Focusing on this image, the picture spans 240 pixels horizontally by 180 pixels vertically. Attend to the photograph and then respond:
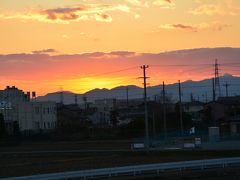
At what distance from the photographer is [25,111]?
109625 millimetres

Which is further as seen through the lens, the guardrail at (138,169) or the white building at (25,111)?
the white building at (25,111)

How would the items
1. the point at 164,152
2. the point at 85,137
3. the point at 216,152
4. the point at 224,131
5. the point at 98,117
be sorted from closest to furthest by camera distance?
the point at 216,152, the point at 164,152, the point at 224,131, the point at 85,137, the point at 98,117

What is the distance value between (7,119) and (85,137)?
789 inches

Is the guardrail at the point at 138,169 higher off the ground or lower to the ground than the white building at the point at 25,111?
lower

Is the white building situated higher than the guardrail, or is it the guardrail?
the white building

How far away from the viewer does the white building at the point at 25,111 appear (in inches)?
4289

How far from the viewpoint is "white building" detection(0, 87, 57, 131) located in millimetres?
108938

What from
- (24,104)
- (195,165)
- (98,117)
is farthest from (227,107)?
(195,165)

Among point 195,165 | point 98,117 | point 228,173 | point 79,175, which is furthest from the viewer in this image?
point 98,117

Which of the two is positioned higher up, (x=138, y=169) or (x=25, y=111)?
(x=25, y=111)

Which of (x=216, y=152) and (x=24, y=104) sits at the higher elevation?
(x=24, y=104)

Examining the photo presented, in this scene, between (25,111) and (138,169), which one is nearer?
(138,169)

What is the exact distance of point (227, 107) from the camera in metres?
114

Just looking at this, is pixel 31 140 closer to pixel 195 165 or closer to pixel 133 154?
pixel 133 154
